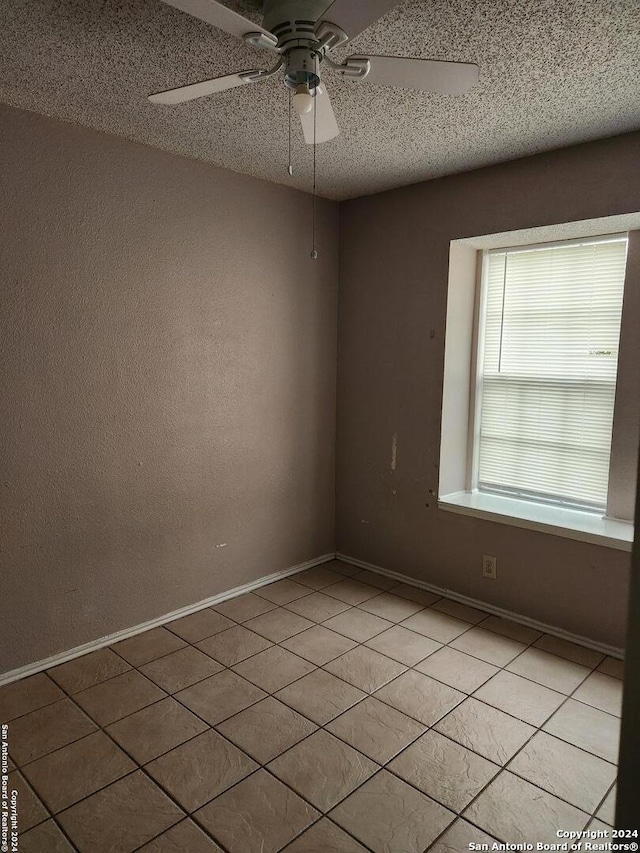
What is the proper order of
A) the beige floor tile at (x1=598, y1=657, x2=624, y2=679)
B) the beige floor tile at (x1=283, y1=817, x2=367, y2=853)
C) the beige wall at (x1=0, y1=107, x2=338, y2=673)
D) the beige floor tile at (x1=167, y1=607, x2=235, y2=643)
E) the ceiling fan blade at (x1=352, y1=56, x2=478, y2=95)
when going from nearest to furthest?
the ceiling fan blade at (x1=352, y1=56, x2=478, y2=95) < the beige floor tile at (x1=283, y1=817, x2=367, y2=853) < the beige wall at (x1=0, y1=107, x2=338, y2=673) < the beige floor tile at (x1=598, y1=657, x2=624, y2=679) < the beige floor tile at (x1=167, y1=607, x2=235, y2=643)

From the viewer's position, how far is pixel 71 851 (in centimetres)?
160

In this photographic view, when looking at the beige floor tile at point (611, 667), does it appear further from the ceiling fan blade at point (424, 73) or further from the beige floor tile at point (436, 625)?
the ceiling fan blade at point (424, 73)

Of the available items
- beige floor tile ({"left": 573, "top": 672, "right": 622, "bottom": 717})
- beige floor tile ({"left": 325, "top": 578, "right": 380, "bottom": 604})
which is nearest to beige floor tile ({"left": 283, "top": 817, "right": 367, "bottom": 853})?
beige floor tile ({"left": 573, "top": 672, "right": 622, "bottom": 717})

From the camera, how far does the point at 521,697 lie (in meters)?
2.37

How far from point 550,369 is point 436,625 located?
1.54m

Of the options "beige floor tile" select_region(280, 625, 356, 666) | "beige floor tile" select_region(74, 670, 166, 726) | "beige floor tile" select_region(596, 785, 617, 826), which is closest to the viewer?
"beige floor tile" select_region(596, 785, 617, 826)

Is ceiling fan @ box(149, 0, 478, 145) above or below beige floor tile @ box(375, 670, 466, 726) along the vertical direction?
above

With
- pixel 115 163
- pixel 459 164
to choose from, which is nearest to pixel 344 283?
pixel 459 164

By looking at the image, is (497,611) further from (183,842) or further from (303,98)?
(303,98)

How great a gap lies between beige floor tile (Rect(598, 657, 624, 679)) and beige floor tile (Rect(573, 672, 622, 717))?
0.03 meters

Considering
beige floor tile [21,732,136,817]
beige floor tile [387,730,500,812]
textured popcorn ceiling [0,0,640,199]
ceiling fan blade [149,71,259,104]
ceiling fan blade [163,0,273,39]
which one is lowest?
beige floor tile [387,730,500,812]

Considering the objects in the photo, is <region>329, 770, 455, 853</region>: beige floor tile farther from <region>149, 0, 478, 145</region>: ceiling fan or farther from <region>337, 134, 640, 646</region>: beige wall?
<region>149, 0, 478, 145</region>: ceiling fan

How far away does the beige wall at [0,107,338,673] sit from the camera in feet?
7.95

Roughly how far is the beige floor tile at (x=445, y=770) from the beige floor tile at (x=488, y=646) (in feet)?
2.24
